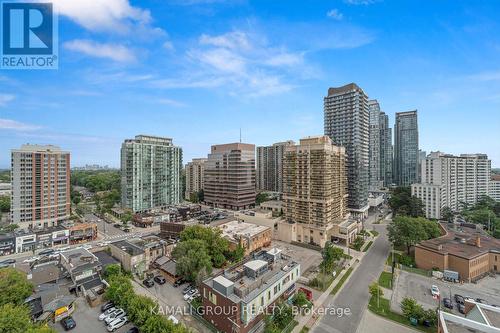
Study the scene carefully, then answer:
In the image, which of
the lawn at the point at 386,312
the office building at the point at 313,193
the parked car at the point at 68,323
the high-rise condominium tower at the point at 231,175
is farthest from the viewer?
the high-rise condominium tower at the point at 231,175

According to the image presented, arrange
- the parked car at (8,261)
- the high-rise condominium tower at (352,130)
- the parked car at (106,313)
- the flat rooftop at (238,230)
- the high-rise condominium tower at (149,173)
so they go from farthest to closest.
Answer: the high-rise condominium tower at (149,173) → the high-rise condominium tower at (352,130) → the flat rooftop at (238,230) → the parked car at (8,261) → the parked car at (106,313)

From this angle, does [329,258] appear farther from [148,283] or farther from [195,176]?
[195,176]

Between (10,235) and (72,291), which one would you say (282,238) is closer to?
(72,291)

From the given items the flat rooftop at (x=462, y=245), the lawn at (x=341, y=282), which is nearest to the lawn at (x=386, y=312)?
the lawn at (x=341, y=282)

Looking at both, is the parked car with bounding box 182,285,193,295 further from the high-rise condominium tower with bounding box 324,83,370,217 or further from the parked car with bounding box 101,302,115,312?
the high-rise condominium tower with bounding box 324,83,370,217

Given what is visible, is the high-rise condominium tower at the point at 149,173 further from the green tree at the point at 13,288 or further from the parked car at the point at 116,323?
the parked car at the point at 116,323

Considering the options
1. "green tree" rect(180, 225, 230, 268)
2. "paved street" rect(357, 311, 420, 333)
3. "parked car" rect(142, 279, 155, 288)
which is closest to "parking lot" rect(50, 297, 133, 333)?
"parked car" rect(142, 279, 155, 288)
